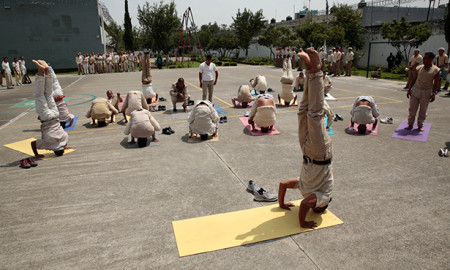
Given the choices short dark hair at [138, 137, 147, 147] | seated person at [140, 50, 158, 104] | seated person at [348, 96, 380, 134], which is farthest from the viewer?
seated person at [140, 50, 158, 104]

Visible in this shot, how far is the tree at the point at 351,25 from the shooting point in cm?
3410

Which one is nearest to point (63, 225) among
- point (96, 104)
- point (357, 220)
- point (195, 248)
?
point (195, 248)

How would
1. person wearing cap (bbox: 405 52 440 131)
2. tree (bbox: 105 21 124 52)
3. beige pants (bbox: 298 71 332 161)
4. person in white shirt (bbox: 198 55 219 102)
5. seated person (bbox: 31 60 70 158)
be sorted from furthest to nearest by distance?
tree (bbox: 105 21 124 52), person in white shirt (bbox: 198 55 219 102), person wearing cap (bbox: 405 52 440 131), seated person (bbox: 31 60 70 158), beige pants (bbox: 298 71 332 161)

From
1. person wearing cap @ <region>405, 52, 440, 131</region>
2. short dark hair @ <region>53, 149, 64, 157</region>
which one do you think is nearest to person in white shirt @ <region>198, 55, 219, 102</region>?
short dark hair @ <region>53, 149, 64, 157</region>

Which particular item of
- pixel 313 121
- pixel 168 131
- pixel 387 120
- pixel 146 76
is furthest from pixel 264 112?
pixel 146 76

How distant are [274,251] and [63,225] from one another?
10.5 feet

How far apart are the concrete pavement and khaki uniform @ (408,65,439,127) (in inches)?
30.5

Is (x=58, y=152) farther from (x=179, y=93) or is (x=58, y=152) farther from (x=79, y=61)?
(x=79, y=61)

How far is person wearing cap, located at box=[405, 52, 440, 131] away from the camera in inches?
339

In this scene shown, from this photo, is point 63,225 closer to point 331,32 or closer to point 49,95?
point 49,95

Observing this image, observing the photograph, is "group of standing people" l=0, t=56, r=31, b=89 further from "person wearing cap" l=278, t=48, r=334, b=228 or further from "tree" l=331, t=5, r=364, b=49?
"tree" l=331, t=5, r=364, b=49

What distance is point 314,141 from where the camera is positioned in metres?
4.12

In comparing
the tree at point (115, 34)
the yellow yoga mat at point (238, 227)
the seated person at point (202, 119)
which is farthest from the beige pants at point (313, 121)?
the tree at point (115, 34)

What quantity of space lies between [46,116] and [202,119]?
3.88 metres
